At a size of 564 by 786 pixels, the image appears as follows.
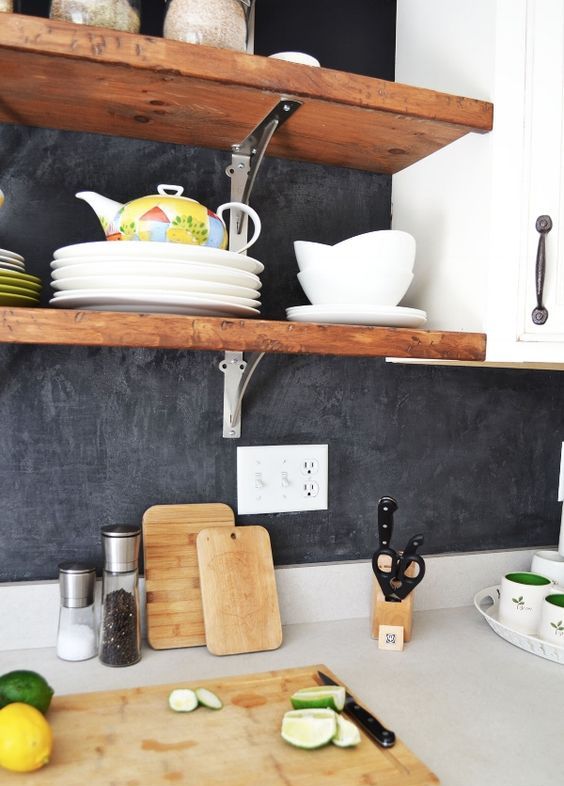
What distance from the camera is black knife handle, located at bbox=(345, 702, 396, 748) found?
880 millimetres

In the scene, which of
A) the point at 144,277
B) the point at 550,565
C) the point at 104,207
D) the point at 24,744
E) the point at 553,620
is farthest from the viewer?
the point at 550,565

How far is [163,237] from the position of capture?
952 mm

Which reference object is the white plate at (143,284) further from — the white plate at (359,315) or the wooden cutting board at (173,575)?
the wooden cutting board at (173,575)

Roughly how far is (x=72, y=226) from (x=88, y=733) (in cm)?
78

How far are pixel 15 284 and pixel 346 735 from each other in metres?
0.74

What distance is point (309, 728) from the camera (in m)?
0.89

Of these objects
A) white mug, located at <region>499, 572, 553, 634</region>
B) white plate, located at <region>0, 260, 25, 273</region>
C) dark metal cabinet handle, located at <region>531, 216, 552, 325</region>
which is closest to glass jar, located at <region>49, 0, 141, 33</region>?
white plate, located at <region>0, 260, 25, 273</region>

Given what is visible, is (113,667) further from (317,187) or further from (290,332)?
(317,187)

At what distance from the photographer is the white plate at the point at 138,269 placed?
90 centimetres

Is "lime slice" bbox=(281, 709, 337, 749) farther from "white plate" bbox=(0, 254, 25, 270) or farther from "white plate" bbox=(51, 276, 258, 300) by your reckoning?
"white plate" bbox=(0, 254, 25, 270)

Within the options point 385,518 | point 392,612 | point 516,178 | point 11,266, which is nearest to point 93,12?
point 11,266

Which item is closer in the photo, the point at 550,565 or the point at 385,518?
the point at 385,518

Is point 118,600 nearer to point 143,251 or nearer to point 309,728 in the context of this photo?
point 309,728

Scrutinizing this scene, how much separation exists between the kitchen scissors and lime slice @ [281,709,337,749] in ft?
1.12
